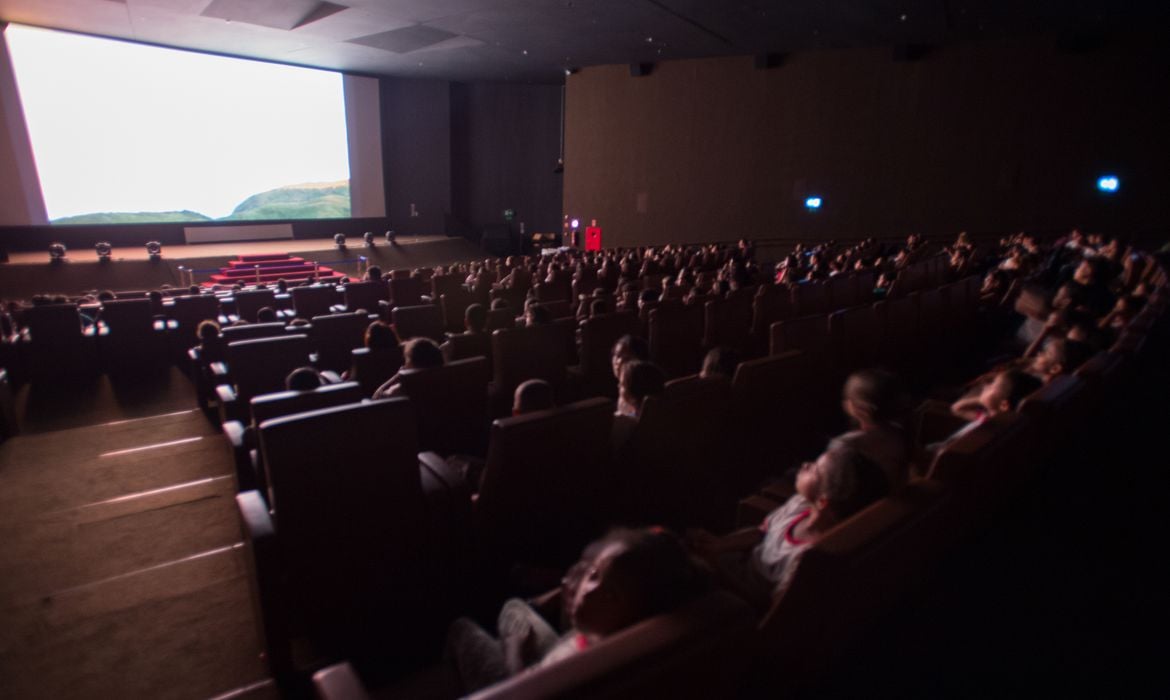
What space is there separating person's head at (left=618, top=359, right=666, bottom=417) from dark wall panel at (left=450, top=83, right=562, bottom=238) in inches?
647

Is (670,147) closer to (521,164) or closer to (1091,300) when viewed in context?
(521,164)

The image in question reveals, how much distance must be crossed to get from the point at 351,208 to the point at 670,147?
848 cm

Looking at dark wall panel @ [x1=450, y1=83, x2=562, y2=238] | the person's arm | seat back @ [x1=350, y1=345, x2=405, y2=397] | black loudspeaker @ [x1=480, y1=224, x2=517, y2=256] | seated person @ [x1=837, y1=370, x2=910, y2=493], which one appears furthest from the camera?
dark wall panel @ [x1=450, y1=83, x2=562, y2=238]

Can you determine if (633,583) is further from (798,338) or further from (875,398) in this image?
(798,338)

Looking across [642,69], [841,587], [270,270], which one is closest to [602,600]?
[841,587]

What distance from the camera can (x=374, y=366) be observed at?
11.3 ft

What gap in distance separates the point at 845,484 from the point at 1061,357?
1831 mm

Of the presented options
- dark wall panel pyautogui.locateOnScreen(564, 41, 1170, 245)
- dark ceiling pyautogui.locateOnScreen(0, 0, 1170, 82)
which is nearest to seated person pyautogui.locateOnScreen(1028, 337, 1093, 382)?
dark ceiling pyautogui.locateOnScreen(0, 0, 1170, 82)

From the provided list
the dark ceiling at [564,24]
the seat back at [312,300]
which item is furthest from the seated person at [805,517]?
the dark ceiling at [564,24]

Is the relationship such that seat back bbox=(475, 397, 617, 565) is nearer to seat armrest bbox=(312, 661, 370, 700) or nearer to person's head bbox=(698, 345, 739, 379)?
person's head bbox=(698, 345, 739, 379)

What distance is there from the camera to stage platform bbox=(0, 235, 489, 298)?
10.5 metres

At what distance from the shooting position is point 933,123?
10.6 m

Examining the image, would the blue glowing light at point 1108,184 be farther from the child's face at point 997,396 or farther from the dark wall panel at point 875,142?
the child's face at point 997,396

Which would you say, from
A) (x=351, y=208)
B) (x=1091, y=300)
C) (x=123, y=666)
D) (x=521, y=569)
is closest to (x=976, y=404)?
(x=521, y=569)
